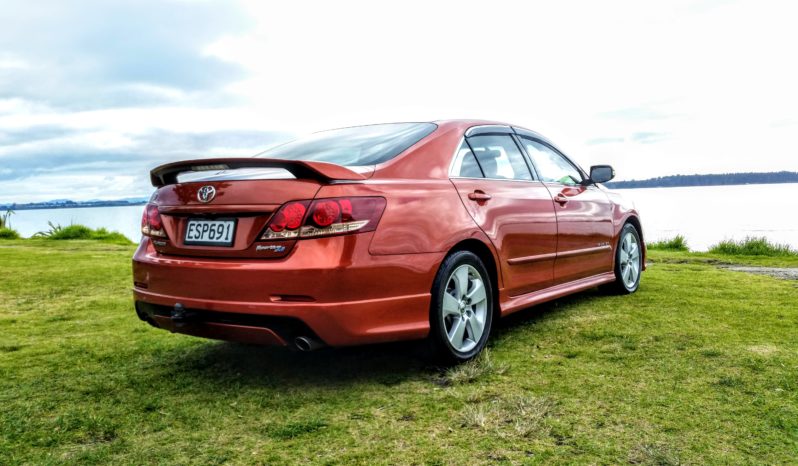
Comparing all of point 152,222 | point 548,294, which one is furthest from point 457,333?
point 152,222

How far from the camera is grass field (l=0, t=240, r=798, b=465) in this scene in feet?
8.43

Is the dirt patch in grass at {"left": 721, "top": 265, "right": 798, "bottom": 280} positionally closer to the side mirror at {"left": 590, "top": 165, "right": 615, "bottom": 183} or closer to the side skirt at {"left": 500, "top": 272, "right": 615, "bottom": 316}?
the side skirt at {"left": 500, "top": 272, "right": 615, "bottom": 316}

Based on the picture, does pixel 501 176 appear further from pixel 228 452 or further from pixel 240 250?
pixel 228 452

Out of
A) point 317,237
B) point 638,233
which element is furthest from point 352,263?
point 638,233

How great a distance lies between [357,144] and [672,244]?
1187 centimetres

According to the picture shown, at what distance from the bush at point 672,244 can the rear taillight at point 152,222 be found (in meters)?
12.2

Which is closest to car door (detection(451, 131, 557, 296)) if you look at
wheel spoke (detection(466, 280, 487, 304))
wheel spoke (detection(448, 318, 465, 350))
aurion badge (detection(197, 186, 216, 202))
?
wheel spoke (detection(466, 280, 487, 304))

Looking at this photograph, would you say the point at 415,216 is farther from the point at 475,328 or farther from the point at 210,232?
the point at 210,232

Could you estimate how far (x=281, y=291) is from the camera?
310cm

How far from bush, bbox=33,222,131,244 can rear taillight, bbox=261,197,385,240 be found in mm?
13091

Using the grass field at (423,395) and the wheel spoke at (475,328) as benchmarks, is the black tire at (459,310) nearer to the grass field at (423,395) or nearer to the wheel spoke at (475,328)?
the wheel spoke at (475,328)

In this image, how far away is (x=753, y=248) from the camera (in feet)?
40.3

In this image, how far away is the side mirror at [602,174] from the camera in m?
5.66

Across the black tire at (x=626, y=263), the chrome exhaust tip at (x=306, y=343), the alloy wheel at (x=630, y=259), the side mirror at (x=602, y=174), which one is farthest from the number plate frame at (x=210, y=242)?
the alloy wheel at (x=630, y=259)
